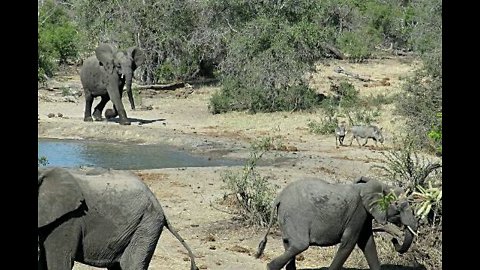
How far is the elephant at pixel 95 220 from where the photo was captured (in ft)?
19.5

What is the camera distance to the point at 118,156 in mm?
16641

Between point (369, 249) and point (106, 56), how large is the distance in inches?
545

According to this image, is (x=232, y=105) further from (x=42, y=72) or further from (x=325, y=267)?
(x=325, y=267)

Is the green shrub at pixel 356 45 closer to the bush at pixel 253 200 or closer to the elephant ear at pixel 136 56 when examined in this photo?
the elephant ear at pixel 136 56

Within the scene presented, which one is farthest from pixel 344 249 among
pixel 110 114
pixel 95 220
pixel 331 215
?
pixel 110 114

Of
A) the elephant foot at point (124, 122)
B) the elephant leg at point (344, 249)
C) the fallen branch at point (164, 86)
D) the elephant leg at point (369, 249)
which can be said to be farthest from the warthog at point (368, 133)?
the fallen branch at point (164, 86)

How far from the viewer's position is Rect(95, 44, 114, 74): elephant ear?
2058cm

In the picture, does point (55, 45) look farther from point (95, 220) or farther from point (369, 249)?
point (95, 220)

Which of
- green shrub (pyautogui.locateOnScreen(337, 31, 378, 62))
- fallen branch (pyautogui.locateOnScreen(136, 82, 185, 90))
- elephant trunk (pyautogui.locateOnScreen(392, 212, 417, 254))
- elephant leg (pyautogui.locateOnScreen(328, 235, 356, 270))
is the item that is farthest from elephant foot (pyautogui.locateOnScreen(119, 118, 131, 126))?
green shrub (pyautogui.locateOnScreen(337, 31, 378, 62))

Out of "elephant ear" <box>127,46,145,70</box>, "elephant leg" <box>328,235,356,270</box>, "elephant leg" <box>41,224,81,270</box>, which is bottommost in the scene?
"elephant leg" <box>328,235,356,270</box>

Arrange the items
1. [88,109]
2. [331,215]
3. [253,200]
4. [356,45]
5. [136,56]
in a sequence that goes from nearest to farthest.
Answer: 1. [331,215]
2. [253,200]
3. [88,109]
4. [136,56]
5. [356,45]

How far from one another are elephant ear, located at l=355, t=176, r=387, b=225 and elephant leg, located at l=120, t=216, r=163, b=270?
2.18 meters

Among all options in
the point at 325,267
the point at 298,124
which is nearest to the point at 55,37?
the point at 298,124

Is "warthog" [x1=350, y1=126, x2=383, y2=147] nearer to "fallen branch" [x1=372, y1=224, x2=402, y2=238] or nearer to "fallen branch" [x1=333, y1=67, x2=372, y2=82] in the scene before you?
"fallen branch" [x1=372, y1=224, x2=402, y2=238]
